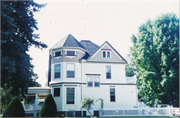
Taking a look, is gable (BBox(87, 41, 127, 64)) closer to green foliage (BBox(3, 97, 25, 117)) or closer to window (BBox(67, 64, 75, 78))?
window (BBox(67, 64, 75, 78))

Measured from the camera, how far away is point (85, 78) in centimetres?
2402

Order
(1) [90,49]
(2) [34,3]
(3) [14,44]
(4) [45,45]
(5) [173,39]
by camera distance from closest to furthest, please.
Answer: (3) [14,44], (2) [34,3], (4) [45,45], (5) [173,39], (1) [90,49]

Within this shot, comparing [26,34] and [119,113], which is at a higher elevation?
[26,34]

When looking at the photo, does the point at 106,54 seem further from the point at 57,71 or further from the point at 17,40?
the point at 17,40

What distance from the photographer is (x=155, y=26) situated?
87.2ft

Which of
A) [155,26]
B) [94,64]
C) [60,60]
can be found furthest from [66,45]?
[155,26]

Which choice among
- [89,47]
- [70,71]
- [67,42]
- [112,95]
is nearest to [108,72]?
[112,95]

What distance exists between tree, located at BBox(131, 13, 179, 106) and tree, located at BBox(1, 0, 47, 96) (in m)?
15.5

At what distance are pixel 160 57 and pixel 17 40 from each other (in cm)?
1917

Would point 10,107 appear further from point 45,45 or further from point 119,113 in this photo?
point 119,113

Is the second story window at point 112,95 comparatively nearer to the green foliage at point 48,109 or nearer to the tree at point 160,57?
the tree at point 160,57

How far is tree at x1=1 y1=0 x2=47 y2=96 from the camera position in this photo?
1323 cm

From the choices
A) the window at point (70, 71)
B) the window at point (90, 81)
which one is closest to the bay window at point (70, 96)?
the window at point (70, 71)

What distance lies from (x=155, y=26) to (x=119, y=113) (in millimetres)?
13566
